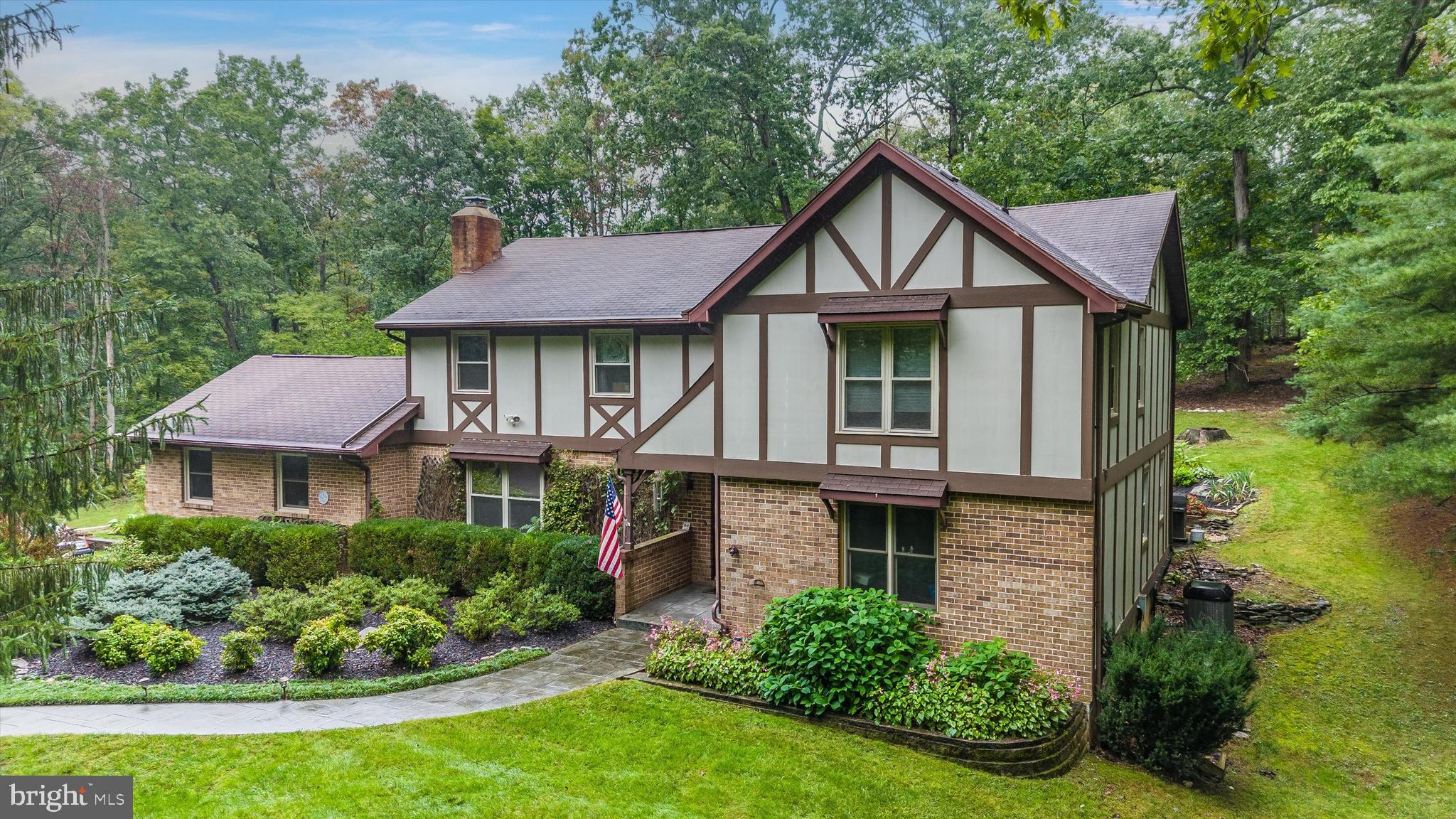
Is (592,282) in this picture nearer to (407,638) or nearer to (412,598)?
(412,598)

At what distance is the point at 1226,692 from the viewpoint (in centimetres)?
916

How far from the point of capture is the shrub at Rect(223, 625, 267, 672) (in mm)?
11039

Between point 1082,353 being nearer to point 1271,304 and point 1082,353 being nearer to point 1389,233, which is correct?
point 1389,233

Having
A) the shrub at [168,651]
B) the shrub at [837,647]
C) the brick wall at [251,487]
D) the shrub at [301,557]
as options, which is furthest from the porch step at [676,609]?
the brick wall at [251,487]

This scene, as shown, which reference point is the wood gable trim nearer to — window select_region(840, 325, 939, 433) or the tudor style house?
the tudor style house

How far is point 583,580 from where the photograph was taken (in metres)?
13.7

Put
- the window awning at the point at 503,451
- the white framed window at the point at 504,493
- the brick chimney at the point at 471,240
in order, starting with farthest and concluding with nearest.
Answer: the brick chimney at the point at 471,240 → the white framed window at the point at 504,493 → the window awning at the point at 503,451

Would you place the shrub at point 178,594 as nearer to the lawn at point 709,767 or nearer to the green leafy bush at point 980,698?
the lawn at point 709,767

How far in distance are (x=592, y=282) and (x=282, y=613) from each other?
28.6 feet

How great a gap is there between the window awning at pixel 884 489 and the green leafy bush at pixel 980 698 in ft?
5.99

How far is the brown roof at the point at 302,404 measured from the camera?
17297mm

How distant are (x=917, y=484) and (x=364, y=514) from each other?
12.0 metres

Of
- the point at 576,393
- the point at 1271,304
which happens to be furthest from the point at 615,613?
the point at 1271,304

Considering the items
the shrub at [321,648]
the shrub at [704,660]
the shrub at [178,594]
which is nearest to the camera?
the shrub at [704,660]
